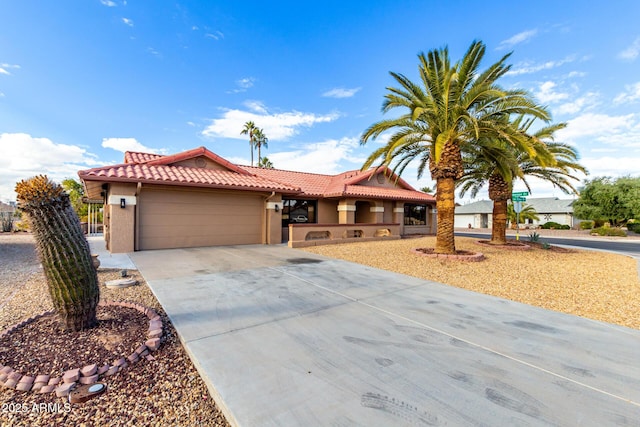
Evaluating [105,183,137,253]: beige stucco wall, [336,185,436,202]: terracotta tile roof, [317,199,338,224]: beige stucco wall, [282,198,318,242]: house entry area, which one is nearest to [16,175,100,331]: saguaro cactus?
[105,183,137,253]: beige stucco wall

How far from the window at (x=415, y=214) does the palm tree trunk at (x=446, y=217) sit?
397 inches

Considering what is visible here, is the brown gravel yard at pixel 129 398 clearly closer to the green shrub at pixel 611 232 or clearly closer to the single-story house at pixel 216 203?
the single-story house at pixel 216 203

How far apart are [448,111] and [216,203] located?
10.7 meters

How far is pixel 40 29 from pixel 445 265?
16.5m

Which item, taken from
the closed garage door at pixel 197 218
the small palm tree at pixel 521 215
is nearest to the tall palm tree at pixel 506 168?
the closed garage door at pixel 197 218

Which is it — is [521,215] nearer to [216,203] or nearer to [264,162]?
[264,162]

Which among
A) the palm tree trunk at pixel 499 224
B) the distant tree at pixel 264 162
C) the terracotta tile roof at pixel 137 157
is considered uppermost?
the distant tree at pixel 264 162

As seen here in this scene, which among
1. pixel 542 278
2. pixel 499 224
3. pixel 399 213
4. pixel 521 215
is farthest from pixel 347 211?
pixel 521 215

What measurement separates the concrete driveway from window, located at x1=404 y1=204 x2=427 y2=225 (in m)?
15.4

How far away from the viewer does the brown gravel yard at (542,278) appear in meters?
5.52

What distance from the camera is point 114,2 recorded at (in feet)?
32.7

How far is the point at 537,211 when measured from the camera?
46156 mm

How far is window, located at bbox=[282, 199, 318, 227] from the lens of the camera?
16.3m

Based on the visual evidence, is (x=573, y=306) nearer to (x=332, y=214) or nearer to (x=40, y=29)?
(x=332, y=214)
